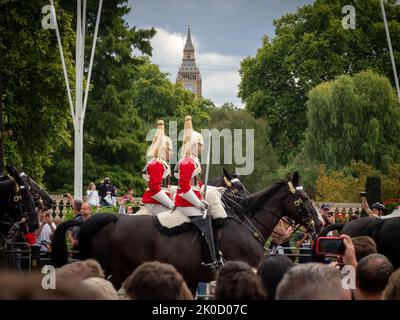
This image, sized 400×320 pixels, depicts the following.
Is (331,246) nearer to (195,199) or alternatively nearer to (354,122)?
(195,199)

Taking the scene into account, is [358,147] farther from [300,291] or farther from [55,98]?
[300,291]

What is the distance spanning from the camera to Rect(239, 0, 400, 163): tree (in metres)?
51.0

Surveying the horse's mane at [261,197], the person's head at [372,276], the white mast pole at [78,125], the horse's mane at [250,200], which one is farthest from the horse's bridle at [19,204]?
the white mast pole at [78,125]

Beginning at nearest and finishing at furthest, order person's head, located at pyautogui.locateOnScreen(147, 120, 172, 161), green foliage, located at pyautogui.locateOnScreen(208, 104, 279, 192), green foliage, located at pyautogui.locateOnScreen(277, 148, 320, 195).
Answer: person's head, located at pyautogui.locateOnScreen(147, 120, 172, 161) → green foliage, located at pyautogui.locateOnScreen(277, 148, 320, 195) → green foliage, located at pyautogui.locateOnScreen(208, 104, 279, 192)

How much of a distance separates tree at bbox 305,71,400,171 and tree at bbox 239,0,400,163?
4.02m

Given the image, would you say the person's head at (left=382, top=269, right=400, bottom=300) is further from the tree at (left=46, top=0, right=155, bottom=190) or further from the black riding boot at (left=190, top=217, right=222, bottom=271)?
the tree at (left=46, top=0, right=155, bottom=190)

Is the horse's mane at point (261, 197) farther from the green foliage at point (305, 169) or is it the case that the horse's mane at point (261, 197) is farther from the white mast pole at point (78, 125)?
the green foliage at point (305, 169)

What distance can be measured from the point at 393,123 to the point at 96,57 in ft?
51.9

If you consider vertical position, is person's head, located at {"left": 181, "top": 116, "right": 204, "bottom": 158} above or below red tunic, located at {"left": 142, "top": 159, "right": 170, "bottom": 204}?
above

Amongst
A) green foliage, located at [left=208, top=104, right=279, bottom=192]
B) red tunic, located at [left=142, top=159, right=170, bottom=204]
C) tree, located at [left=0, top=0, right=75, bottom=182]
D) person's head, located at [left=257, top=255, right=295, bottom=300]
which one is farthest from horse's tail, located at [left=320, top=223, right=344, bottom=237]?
green foliage, located at [left=208, top=104, right=279, bottom=192]

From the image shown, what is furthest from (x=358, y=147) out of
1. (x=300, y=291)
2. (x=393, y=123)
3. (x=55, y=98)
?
(x=300, y=291)

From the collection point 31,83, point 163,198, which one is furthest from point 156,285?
point 31,83
